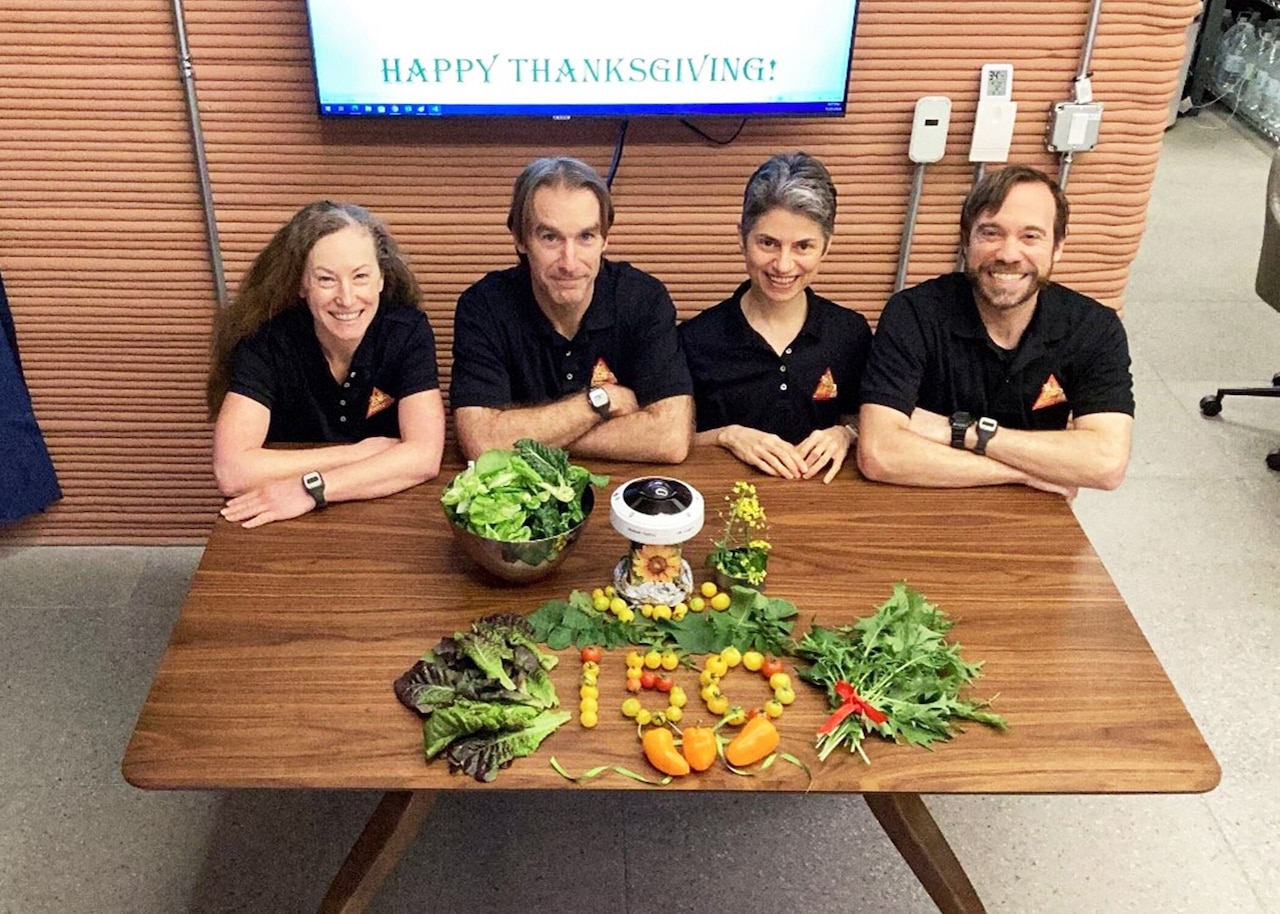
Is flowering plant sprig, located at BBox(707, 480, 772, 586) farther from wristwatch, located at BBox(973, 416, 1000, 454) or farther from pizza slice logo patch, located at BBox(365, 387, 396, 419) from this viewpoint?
pizza slice logo patch, located at BBox(365, 387, 396, 419)

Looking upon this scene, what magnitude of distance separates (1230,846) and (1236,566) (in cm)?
107

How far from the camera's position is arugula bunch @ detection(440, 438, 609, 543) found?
1.69m

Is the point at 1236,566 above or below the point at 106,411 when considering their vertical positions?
below

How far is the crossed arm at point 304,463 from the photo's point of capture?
6.40 ft

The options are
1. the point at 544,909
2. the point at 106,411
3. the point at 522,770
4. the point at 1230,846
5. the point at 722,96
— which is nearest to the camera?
the point at 522,770

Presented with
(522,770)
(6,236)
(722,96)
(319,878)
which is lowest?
(319,878)

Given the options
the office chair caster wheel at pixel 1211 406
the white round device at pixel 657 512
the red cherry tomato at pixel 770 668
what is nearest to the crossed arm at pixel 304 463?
the white round device at pixel 657 512

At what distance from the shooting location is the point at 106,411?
305cm

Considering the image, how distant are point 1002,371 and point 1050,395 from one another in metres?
0.11

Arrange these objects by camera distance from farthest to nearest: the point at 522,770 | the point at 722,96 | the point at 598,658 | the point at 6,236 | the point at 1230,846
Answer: the point at 6,236
the point at 722,96
the point at 1230,846
the point at 598,658
the point at 522,770

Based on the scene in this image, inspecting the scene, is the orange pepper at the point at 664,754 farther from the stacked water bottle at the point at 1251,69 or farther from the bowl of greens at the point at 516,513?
the stacked water bottle at the point at 1251,69

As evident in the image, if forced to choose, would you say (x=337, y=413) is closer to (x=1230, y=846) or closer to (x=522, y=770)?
(x=522, y=770)

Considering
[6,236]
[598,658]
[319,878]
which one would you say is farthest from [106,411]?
[598,658]

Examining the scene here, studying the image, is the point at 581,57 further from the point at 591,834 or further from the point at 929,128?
the point at 591,834
